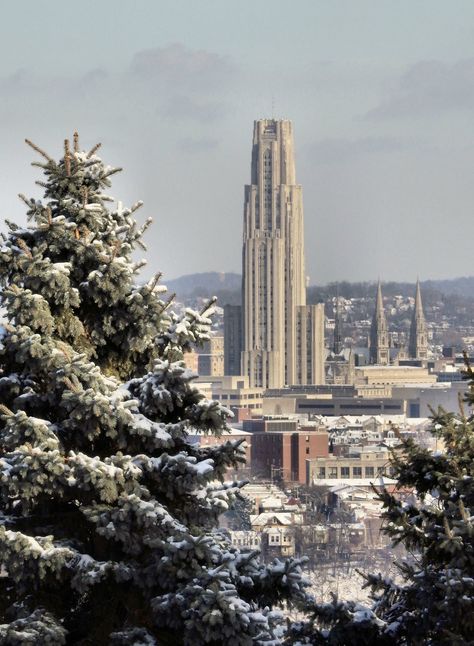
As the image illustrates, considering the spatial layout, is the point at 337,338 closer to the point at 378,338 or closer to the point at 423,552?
the point at 378,338

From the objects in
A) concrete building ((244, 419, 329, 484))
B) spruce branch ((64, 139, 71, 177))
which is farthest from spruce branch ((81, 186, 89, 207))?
concrete building ((244, 419, 329, 484))

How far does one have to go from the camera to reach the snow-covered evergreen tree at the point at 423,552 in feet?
24.7

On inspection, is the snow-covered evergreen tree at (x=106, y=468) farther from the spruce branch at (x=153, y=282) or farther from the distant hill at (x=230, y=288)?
the distant hill at (x=230, y=288)

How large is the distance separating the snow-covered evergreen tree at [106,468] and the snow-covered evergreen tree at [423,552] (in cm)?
54

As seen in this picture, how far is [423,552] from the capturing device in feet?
26.3

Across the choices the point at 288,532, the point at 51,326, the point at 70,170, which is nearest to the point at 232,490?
the point at 51,326

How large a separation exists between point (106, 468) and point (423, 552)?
1.48 meters

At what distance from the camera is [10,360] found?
7.62 metres

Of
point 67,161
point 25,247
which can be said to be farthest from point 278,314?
point 25,247

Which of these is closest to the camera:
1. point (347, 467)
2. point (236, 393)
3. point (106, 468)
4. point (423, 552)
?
point (106, 468)

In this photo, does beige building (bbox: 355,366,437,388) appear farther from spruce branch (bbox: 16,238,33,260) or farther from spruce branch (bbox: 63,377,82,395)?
spruce branch (bbox: 63,377,82,395)

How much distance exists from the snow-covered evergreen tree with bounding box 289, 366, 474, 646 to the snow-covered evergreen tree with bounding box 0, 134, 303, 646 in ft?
1.77

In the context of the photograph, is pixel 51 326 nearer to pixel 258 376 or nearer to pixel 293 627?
pixel 293 627

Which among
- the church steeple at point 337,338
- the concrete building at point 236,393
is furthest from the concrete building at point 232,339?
the church steeple at point 337,338
